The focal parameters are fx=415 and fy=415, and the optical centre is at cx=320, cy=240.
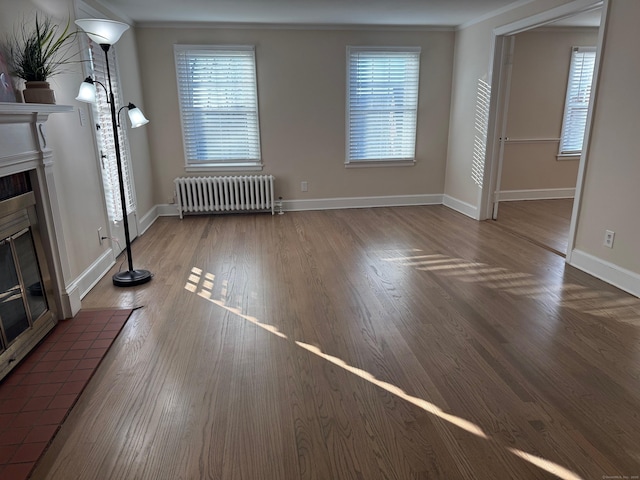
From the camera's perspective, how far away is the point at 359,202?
5965 millimetres

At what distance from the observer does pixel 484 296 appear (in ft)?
10.1

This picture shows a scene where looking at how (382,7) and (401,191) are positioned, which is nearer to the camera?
(382,7)

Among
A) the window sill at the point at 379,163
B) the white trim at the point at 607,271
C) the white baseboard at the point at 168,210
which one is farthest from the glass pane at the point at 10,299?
the window sill at the point at 379,163

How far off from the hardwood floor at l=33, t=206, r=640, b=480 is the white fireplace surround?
0.36 meters

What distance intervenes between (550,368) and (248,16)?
4.52 m

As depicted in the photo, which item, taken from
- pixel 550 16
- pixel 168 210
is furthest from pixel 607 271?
pixel 168 210

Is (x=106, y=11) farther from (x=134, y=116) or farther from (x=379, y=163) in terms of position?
(x=379, y=163)

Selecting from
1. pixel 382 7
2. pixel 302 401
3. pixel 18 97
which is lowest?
pixel 302 401

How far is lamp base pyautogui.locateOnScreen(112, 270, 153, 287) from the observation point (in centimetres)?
333

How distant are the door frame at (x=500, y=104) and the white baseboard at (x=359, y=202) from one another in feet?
3.48

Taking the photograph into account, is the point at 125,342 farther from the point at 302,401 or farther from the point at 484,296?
the point at 484,296

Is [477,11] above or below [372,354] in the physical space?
above

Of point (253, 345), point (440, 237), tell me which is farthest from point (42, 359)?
point (440, 237)

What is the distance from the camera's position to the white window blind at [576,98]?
5871 millimetres
